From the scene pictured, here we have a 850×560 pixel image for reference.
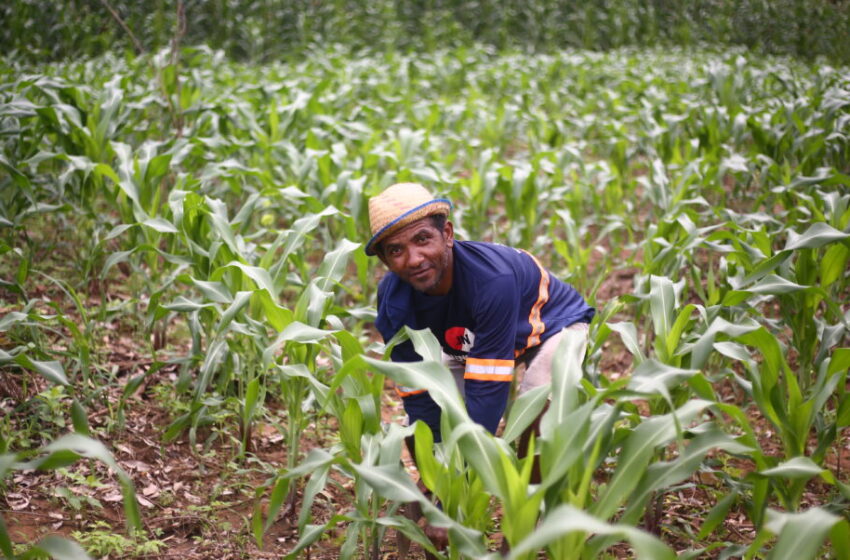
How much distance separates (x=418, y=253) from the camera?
2299 mm

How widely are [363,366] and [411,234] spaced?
0.52 metres

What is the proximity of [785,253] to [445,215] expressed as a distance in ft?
4.17

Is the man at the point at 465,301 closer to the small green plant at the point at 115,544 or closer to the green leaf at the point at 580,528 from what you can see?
the green leaf at the point at 580,528

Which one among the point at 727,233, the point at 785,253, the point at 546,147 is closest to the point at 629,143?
the point at 546,147

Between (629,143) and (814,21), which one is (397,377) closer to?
(629,143)

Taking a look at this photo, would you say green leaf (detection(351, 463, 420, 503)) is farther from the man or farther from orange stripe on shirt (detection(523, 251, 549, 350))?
orange stripe on shirt (detection(523, 251, 549, 350))

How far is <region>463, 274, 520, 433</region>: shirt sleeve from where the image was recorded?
2.32 meters

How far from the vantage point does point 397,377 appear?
1.88m

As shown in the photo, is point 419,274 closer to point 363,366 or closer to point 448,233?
point 448,233

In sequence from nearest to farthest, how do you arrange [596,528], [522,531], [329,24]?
1. [596,528]
2. [522,531]
3. [329,24]

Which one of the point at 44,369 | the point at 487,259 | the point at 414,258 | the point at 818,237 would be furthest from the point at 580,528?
the point at 44,369

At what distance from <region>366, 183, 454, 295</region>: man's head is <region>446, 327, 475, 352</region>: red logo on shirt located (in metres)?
0.29

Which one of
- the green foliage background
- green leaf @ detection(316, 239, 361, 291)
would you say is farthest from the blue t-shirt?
the green foliage background

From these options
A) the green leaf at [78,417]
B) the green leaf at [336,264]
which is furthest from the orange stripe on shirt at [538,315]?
the green leaf at [78,417]
